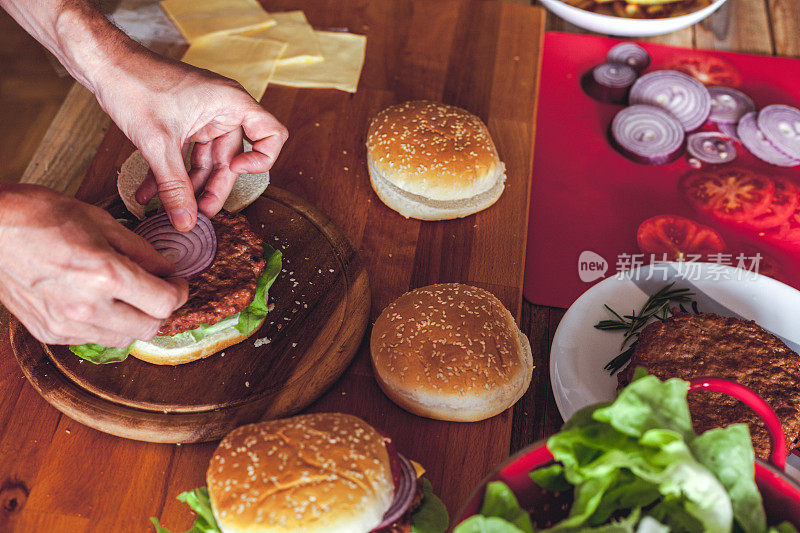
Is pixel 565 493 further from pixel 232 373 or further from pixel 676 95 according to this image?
pixel 676 95

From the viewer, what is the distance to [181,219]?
1.97 m

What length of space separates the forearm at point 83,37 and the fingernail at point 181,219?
0.48 meters

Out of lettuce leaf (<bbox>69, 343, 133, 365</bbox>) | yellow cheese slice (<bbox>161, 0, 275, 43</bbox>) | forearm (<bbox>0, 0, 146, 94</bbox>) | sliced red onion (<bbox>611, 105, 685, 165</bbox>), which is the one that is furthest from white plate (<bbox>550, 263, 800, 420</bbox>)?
yellow cheese slice (<bbox>161, 0, 275, 43</bbox>)

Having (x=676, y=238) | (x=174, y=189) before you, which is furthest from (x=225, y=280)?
(x=676, y=238)

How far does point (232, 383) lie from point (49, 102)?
2360 millimetres

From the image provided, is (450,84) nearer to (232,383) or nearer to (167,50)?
(167,50)

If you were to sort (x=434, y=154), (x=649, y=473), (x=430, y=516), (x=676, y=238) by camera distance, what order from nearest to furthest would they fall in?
(x=649, y=473) < (x=430, y=516) < (x=434, y=154) < (x=676, y=238)

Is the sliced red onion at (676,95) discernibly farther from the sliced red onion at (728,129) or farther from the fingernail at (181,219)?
the fingernail at (181,219)

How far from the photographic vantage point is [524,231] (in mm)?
2424

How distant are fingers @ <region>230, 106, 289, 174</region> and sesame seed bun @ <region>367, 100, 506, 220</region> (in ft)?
1.21

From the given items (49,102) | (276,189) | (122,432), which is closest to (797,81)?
(276,189)

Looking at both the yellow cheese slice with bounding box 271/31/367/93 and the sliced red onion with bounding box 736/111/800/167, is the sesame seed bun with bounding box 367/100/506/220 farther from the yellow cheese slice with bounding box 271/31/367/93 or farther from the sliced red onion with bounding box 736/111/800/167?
the sliced red onion with bounding box 736/111/800/167

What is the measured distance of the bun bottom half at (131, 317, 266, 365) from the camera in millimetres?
1900

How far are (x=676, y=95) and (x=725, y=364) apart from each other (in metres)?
1.56
